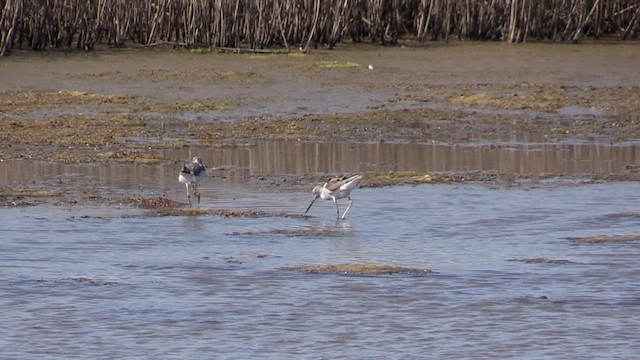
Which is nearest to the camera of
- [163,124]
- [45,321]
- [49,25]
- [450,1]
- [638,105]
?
[45,321]

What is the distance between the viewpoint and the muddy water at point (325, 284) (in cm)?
746

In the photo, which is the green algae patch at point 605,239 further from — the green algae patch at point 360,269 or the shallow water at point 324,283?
the green algae patch at point 360,269

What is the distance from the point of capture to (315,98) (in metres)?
18.3

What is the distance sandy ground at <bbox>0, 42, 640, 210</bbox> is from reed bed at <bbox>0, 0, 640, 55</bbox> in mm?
426

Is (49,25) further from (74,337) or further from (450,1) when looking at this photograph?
(74,337)

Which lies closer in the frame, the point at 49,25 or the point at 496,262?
the point at 496,262

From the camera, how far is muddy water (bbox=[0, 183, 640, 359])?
7461 millimetres

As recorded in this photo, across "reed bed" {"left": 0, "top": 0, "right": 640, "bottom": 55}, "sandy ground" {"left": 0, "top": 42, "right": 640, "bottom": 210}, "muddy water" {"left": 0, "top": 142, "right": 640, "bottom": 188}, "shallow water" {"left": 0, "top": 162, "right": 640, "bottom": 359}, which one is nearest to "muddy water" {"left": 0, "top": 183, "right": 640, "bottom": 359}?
"shallow water" {"left": 0, "top": 162, "right": 640, "bottom": 359}

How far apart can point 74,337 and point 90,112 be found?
9.65 m

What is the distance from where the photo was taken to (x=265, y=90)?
18875mm

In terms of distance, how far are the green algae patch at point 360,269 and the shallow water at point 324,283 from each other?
0.11 metres

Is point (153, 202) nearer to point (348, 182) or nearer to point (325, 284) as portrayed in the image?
point (348, 182)

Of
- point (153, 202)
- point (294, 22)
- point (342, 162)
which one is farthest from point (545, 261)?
point (294, 22)

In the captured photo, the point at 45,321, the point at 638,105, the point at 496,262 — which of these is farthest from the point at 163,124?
the point at 45,321
